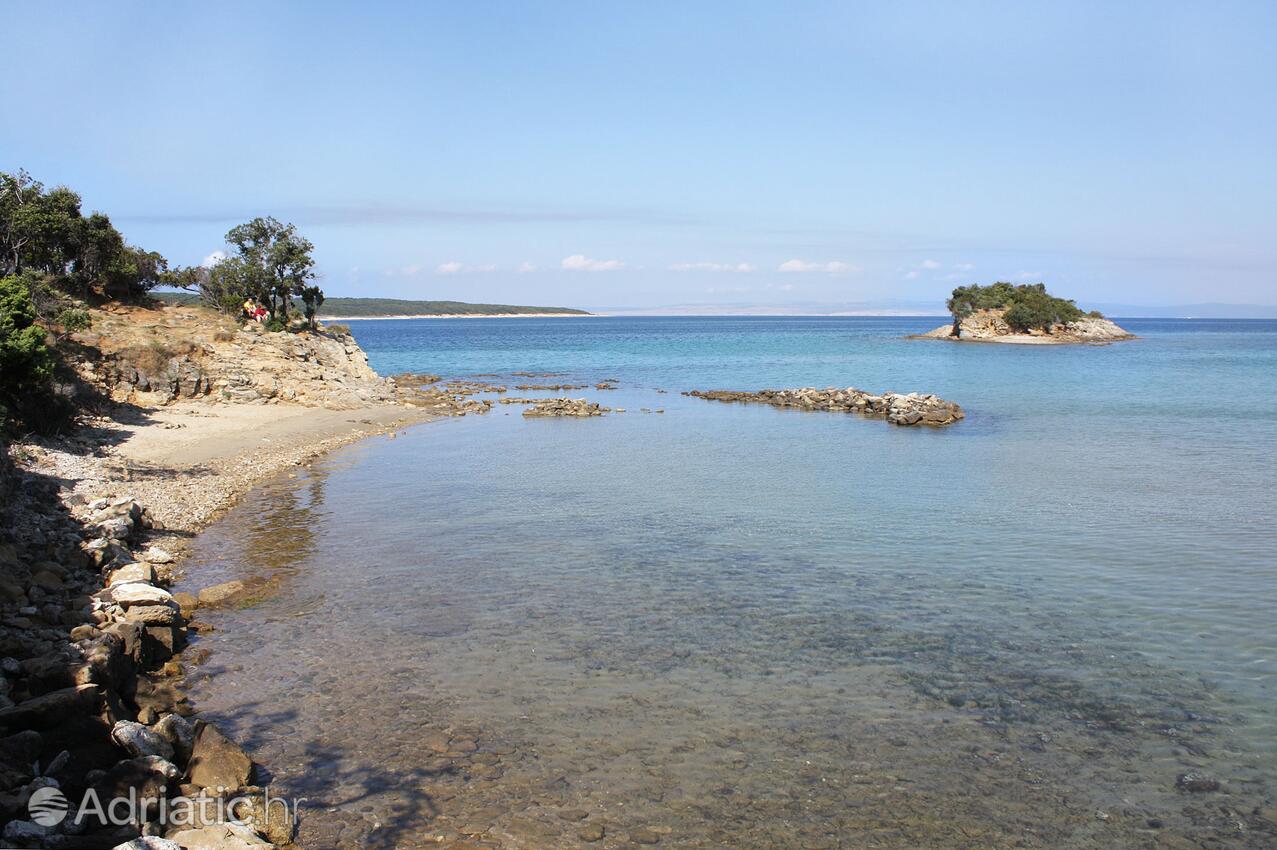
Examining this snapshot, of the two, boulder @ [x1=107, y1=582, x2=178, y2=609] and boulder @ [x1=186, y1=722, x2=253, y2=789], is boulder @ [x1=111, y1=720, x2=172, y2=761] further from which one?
boulder @ [x1=107, y1=582, x2=178, y2=609]

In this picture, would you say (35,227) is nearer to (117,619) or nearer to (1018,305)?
(117,619)

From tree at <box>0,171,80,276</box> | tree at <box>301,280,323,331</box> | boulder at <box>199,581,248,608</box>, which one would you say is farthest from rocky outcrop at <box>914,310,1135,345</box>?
boulder at <box>199,581,248,608</box>

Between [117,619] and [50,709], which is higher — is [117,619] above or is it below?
below

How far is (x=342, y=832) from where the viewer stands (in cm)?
812

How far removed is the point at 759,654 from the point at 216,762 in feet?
22.9

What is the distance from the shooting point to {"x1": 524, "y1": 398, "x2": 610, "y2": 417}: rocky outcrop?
43875mm

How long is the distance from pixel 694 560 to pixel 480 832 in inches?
374

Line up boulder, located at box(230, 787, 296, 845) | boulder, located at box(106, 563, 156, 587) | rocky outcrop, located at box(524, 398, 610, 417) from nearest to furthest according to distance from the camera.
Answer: boulder, located at box(230, 787, 296, 845) → boulder, located at box(106, 563, 156, 587) → rocky outcrop, located at box(524, 398, 610, 417)

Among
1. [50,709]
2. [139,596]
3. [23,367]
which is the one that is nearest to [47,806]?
[50,709]

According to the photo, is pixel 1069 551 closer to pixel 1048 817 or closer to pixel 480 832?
pixel 1048 817

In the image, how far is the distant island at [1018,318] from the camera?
11925cm

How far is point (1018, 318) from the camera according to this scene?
119m

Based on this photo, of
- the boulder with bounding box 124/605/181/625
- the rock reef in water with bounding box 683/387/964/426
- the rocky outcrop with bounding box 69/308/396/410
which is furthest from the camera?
the rock reef in water with bounding box 683/387/964/426

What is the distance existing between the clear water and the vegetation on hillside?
98870 mm
